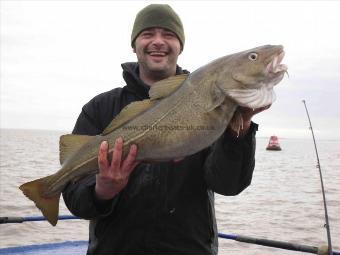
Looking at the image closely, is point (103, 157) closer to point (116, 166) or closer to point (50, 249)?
point (116, 166)

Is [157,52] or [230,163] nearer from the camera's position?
[230,163]

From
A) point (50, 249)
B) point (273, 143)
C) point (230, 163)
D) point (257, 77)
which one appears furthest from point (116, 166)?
point (273, 143)

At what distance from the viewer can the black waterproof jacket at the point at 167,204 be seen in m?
3.15

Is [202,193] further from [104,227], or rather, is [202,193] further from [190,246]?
[104,227]

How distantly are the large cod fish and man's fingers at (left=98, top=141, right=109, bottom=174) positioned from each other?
49mm

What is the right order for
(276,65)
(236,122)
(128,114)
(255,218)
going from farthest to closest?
(255,218) < (128,114) < (236,122) < (276,65)

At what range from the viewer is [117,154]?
9.57 feet

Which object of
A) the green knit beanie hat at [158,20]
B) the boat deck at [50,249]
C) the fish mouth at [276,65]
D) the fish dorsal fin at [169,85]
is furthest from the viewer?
→ the boat deck at [50,249]

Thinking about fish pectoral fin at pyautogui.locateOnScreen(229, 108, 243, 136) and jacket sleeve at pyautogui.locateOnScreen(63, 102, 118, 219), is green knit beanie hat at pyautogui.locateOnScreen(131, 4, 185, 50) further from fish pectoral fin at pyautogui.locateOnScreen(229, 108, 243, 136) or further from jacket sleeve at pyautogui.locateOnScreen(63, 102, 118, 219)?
fish pectoral fin at pyautogui.locateOnScreen(229, 108, 243, 136)

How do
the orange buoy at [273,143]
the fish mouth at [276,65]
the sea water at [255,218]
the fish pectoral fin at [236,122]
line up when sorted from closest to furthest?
1. the fish mouth at [276,65]
2. the fish pectoral fin at [236,122]
3. the sea water at [255,218]
4. the orange buoy at [273,143]

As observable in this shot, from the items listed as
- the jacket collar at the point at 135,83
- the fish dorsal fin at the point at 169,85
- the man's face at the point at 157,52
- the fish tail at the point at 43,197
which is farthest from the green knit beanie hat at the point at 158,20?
the fish tail at the point at 43,197

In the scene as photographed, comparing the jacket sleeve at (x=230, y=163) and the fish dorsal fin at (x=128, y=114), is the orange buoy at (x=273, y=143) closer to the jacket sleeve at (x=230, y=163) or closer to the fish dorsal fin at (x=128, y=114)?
the jacket sleeve at (x=230, y=163)

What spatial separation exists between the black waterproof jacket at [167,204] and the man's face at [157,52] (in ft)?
2.74

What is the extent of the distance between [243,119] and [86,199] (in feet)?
4.24
